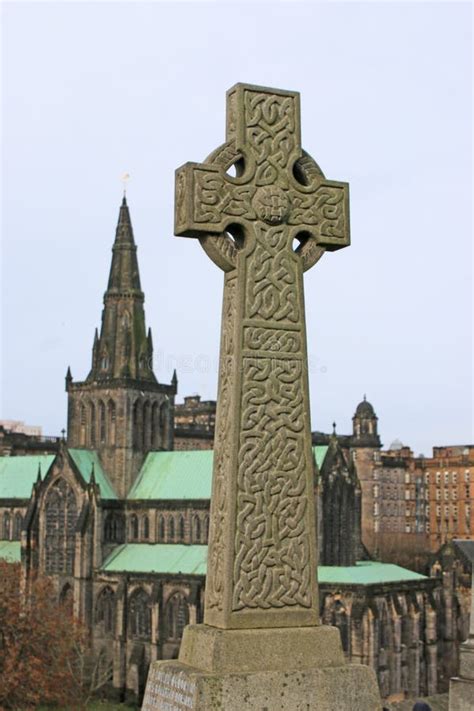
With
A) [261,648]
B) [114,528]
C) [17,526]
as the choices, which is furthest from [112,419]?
[261,648]

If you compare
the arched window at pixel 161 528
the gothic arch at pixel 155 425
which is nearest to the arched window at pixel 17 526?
the gothic arch at pixel 155 425

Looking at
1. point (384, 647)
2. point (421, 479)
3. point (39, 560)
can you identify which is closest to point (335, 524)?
point (384, 647)

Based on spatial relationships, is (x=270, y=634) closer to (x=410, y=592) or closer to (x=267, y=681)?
(x=267, y=681)

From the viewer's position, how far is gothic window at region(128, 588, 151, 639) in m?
69.4

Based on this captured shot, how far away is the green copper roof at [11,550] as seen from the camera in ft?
253

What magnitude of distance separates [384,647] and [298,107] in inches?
2266

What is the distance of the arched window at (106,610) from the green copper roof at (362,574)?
14.4 meters

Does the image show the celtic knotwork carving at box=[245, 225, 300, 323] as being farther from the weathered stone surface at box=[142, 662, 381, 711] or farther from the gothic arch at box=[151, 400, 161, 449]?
the gothic arch at box=[151, 400, 161, 449]

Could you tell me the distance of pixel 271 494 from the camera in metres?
9.26

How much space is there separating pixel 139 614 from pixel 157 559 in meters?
3.57

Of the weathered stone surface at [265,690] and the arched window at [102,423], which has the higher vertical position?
the arched window at [102,423]

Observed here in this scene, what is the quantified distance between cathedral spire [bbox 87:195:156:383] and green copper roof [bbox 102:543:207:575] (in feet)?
37.9

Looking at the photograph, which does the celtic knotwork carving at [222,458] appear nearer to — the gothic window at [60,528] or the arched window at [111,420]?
the gothic window at [60,528]

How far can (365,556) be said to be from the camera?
244 ft
